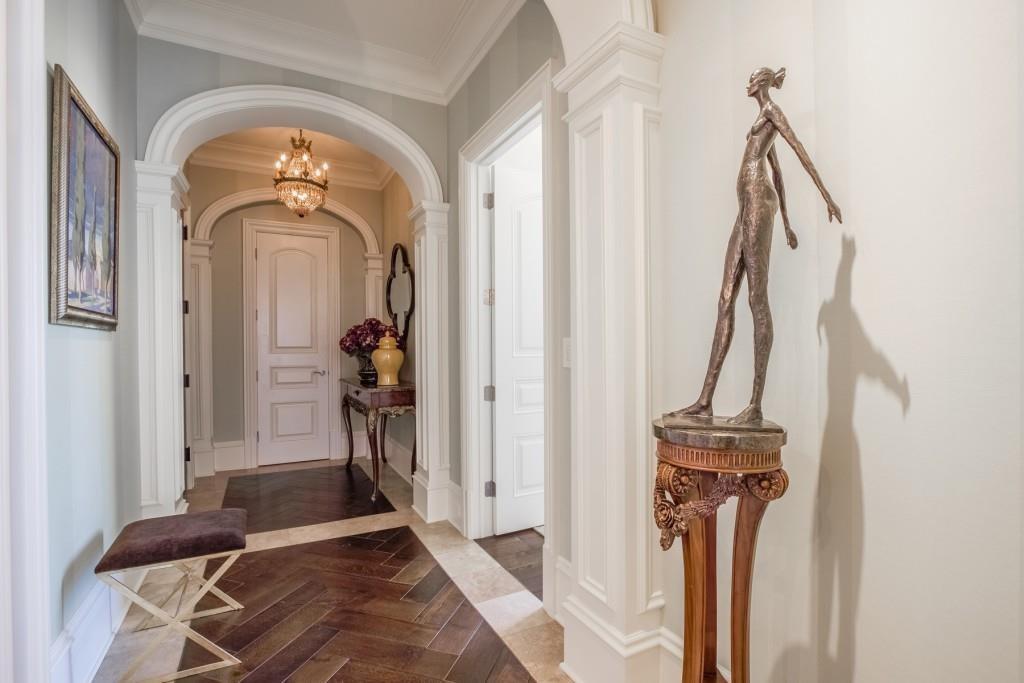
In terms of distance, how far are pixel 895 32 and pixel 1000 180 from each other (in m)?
0.42

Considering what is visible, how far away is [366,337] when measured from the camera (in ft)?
14.3

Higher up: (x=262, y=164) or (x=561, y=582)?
(x=262, y=164)

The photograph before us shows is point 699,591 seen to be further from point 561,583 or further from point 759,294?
point 561,583

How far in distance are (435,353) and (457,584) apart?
1.46 metres

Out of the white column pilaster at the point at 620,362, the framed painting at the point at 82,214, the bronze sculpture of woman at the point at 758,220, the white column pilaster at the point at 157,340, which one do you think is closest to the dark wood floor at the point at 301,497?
the white column pilaster at the point at 157,340

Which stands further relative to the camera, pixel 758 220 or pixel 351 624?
pixel 351 624

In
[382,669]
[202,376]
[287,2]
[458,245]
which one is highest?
[287,2]

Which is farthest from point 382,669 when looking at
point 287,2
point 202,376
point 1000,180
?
point 202,376

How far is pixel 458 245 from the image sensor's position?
3.17 m

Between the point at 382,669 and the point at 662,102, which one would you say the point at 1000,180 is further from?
the point at 382,669

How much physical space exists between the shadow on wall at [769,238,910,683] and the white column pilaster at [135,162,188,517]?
10.1 ft

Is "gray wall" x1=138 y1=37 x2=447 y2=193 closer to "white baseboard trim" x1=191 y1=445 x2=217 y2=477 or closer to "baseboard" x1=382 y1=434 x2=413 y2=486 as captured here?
"baseboard" x1=382 y1=434 x2=413 y2=486

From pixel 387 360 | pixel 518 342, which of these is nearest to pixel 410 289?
pixel 387 360

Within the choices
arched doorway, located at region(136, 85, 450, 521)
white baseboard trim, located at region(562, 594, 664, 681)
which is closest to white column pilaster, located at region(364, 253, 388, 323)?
arched doorway, located at region(136, 85, 450, 521)
